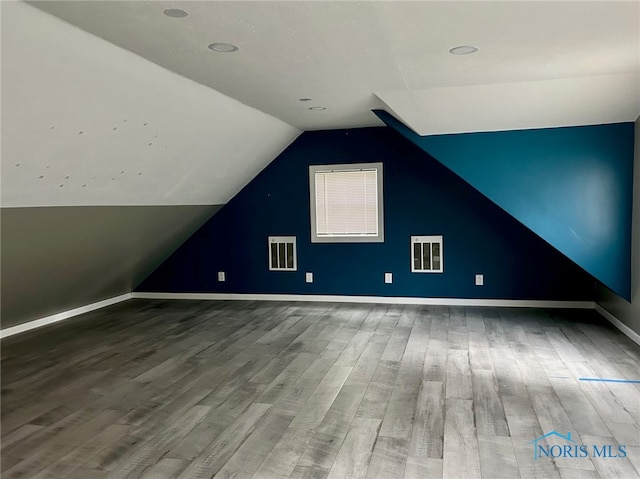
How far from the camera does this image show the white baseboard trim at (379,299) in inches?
230

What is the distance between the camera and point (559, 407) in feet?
10.3

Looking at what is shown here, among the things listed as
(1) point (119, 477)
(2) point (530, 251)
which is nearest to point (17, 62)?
(1) point (119, 477)

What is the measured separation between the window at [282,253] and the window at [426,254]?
1451mm

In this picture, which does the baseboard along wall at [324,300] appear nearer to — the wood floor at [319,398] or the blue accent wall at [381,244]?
the blue accent wall at [381,244]

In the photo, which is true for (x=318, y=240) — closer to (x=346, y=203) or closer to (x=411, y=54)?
(x=346, y=203)

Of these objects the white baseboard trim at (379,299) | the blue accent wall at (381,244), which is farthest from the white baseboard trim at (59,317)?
the blue accent wall at (381,244)

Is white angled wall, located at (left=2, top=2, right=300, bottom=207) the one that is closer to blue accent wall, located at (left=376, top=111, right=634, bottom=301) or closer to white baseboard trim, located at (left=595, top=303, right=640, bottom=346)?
blue accent wall, located at (left=376, top=111, right=634, bottom=301)

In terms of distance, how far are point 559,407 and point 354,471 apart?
1.43 meters

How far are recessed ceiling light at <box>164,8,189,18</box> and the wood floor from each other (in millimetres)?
2101

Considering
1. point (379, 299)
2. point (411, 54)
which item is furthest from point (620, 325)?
point (411, 54)

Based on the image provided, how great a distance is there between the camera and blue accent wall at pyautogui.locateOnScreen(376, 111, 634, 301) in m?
4.56

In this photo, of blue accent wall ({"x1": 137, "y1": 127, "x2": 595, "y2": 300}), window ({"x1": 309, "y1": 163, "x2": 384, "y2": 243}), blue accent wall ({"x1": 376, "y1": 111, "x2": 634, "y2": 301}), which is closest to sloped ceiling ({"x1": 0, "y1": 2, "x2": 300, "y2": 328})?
blue accent wall ({"x1": 137, "y1": 127, "x2": 595, "y2": 300})

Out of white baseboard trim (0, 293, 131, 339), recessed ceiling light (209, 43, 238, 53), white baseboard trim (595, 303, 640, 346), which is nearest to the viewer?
recessed ceiling light (209, 43, 238, 53)

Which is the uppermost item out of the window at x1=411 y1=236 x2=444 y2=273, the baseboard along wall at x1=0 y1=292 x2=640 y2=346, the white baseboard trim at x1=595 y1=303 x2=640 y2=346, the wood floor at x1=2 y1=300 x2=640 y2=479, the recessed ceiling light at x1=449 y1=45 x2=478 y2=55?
the recessed ceiling light at x1=449 y1=45 x2=478 y2=55
